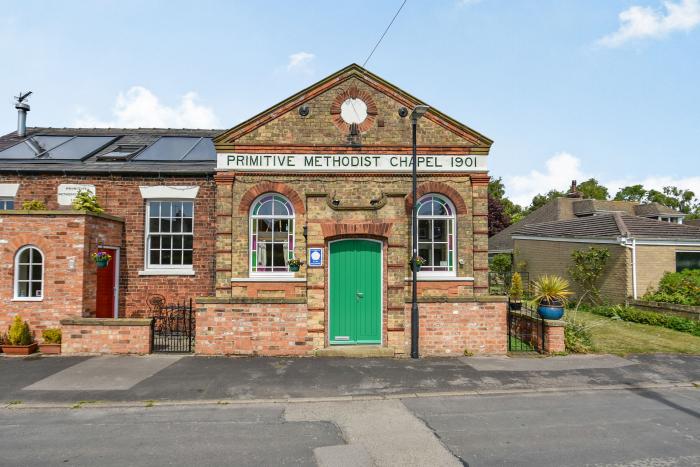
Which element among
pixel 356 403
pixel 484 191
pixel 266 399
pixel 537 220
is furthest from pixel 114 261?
pixel 537 220

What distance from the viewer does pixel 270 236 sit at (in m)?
10.4

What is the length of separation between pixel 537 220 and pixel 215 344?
2917 centimetres

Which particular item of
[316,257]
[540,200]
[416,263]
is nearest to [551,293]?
[416,263]

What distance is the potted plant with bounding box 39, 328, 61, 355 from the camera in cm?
951

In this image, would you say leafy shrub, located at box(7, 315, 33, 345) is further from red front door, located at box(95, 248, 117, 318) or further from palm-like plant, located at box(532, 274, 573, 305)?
palm-like plant, located at box(532, 274, 573, 305)

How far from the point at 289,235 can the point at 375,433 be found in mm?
5959

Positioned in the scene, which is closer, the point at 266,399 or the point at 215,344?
the point at 266,399

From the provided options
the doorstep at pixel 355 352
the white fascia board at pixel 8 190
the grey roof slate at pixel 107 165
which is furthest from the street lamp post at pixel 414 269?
the white fascia board at pixel 8 190

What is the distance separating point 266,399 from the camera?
271 inches

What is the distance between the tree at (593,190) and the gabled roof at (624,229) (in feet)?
112

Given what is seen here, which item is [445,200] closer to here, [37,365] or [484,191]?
[484,191]

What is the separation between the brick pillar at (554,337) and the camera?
9.74 meters

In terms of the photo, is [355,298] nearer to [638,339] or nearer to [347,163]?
[347,163]

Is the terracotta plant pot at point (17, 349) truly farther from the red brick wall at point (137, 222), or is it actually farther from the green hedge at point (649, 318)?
the green hedge at point (649, 318)
